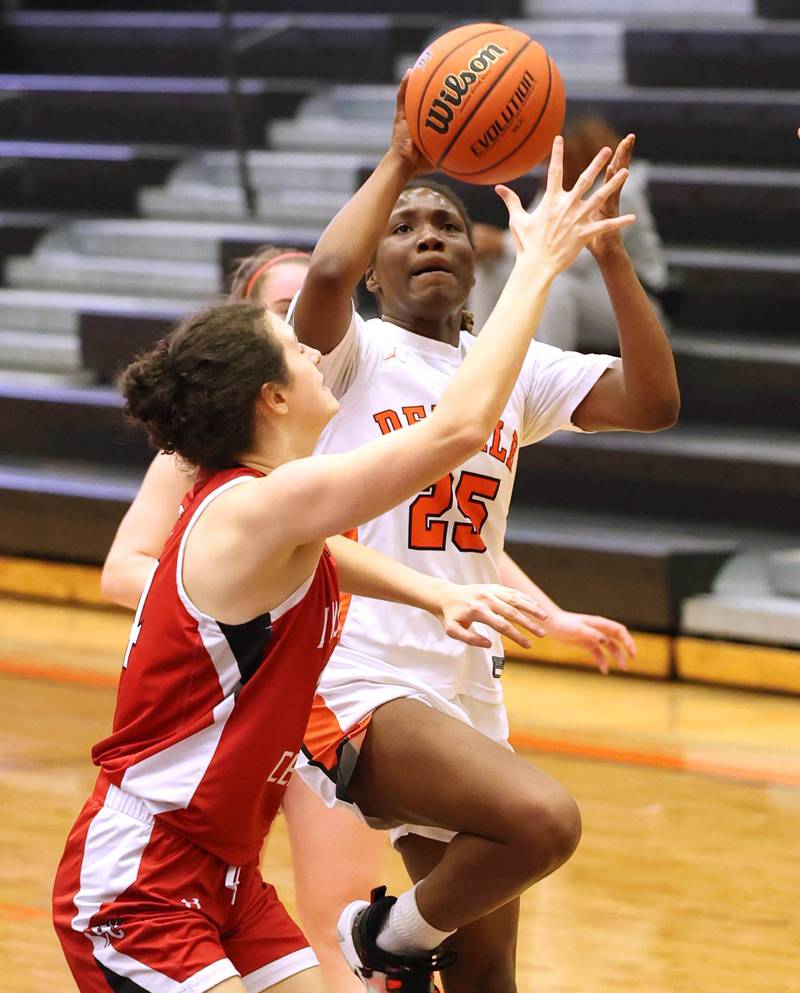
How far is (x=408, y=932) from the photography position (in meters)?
2.91

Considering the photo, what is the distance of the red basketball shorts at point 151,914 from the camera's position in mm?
2369

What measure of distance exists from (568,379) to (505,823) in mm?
960

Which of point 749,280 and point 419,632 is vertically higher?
point 419,632

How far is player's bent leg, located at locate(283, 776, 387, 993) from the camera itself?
3.22 m

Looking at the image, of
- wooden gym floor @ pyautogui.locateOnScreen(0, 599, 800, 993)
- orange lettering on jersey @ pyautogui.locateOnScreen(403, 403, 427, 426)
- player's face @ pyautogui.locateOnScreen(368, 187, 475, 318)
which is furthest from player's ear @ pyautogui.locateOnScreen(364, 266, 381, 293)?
wooden gym floor @ pyautogui.locateOnScreen(0, 599, 800, 993)

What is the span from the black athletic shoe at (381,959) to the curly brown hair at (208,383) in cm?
93

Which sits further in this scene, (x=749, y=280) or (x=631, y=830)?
(x=749, y=280)

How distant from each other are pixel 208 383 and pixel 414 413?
72cm

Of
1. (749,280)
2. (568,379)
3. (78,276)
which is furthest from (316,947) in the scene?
(78,276)

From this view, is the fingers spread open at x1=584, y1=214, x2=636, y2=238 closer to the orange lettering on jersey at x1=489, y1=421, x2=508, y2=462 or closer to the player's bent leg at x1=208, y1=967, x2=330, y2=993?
the orange lettering on jersey at x1=489, y1=421, x2=508, y2=462

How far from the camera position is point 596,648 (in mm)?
3279

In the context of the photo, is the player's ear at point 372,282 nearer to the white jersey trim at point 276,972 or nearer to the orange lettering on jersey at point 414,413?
the orange lettering on jersey at point 414,413

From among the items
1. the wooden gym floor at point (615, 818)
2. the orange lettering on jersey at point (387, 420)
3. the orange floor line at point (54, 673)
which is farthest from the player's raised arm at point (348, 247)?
the orange floor line at point (54, 673)

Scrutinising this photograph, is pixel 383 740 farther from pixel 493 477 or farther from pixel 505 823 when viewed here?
pixel 493 477
